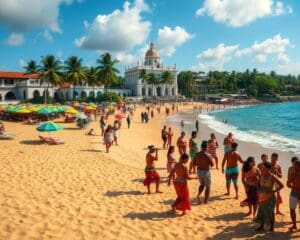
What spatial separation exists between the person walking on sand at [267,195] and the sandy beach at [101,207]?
35 cm

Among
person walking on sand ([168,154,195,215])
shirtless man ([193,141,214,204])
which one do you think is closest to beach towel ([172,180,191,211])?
person walking on sand ([168,154,195,215])

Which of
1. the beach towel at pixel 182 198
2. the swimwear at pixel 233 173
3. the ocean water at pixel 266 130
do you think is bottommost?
the ocean water at pixel 266 130

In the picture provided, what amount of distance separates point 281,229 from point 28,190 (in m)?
6.51

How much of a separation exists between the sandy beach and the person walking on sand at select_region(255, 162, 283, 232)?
350 mm

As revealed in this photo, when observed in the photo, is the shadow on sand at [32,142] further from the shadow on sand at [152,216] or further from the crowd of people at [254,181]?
the shadow on sand at [152,216]

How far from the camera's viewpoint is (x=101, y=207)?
772 cm

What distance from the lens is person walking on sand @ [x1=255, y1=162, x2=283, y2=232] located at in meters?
6.32

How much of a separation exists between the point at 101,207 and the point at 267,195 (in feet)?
12.7

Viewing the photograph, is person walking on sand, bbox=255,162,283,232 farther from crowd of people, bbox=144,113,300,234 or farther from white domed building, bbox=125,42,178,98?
white domed building, bbox=125,42,178,98

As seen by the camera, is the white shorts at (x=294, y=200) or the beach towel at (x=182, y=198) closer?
the white shorts at (x=294, y=200)

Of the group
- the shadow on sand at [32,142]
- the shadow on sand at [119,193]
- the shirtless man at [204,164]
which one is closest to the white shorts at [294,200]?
the shirtless man at [204,164]

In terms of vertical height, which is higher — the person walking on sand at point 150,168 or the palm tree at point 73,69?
the palm tree at point 73,69

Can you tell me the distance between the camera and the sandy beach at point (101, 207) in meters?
6.42

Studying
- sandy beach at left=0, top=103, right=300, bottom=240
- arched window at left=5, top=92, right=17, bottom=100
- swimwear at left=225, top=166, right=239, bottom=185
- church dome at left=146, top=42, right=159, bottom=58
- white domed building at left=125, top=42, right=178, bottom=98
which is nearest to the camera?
sandy beach at left=0, top=103, right=300, bottom=240
